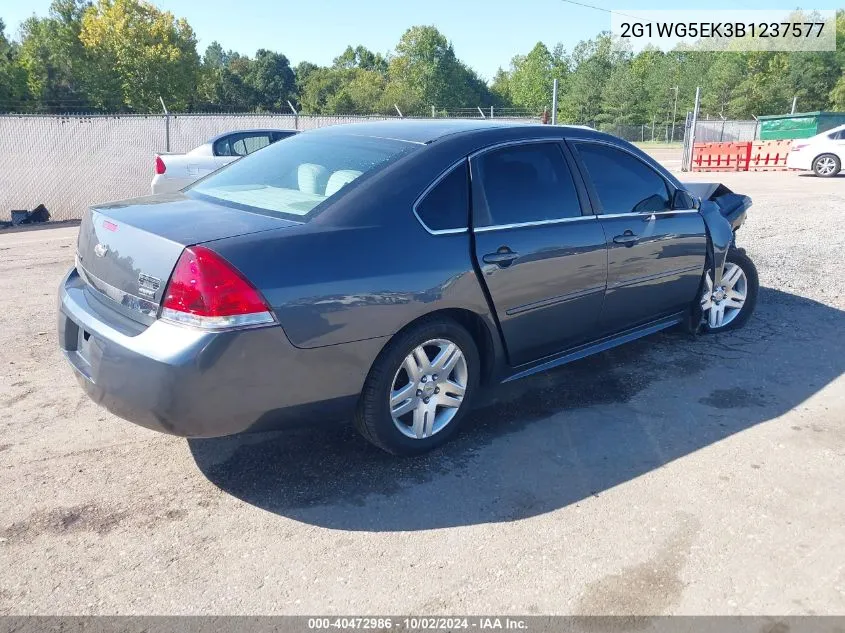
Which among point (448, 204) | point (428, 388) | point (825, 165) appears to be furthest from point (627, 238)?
point (825, 165)

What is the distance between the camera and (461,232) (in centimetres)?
343

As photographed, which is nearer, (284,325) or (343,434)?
→ (284,325)

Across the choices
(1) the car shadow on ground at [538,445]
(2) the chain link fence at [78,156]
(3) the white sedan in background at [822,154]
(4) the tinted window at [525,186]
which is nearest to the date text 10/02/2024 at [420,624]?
(1) the car shadow on ground at [538,445]

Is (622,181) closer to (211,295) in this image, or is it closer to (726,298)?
(726,298)

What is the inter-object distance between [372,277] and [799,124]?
4239 cm

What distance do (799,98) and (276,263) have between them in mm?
68473

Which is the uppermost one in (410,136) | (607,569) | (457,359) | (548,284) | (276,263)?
(410,136)

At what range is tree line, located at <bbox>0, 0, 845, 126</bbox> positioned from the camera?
52969mm

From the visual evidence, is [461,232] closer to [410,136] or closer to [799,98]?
[410,136]

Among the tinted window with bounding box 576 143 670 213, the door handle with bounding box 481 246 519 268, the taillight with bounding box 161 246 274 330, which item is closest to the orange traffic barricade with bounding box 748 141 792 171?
the tinted window with bounding box 576 143 670 213

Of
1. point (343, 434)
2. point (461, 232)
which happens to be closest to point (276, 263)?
point (461, 232)

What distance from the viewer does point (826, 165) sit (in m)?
20.3

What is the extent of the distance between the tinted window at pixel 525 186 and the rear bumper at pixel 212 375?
106 centimetres

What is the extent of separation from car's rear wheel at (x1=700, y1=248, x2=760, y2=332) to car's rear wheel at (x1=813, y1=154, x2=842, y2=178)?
1770 cm
